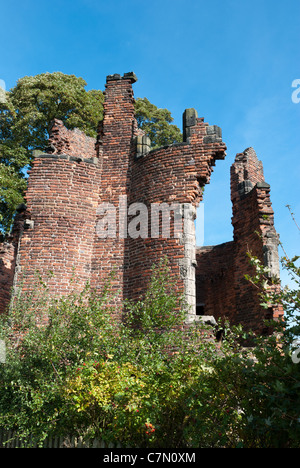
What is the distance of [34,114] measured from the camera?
21.8 m

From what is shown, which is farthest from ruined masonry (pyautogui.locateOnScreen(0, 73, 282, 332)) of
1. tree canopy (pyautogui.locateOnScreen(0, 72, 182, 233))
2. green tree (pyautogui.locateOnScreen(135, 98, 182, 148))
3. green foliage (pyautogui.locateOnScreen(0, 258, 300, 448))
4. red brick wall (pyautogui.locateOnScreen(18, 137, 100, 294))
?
green tree (pyautogui.locateOnScreen(135, 98, 182, 148))

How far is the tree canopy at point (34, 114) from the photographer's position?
69.2 ft

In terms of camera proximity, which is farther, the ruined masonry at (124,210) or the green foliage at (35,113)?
the green foliage at (35,113)

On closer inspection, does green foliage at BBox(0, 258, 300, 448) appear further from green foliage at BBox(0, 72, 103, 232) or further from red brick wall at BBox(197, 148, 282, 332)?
green foliage at BBox(0, 72, 103, 232)

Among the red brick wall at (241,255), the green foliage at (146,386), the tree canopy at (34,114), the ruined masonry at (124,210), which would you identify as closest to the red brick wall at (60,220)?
the ruined masonry at (124,210)

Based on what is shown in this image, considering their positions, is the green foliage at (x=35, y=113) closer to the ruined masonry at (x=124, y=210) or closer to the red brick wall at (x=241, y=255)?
the ruined masonry at (x=124, y=210)

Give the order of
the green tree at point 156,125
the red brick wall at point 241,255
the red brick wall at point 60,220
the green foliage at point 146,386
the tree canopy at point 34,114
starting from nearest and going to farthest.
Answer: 1. the green foliage at point 146,386
2. the red brick wall at point 60,220
3. the red brick wall at point 241,255
4. the tree canopy at point 34,114
5. the green tree at point 156,125

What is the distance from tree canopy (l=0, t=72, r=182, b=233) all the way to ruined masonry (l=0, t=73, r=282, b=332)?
9293mm

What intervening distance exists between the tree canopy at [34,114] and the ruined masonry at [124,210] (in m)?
9.29

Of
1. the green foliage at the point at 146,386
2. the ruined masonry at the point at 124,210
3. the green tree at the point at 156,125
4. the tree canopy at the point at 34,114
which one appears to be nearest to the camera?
the green foliage at the point at 146,386

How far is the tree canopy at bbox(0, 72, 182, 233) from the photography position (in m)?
21.1

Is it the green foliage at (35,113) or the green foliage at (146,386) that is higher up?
the green foliage at (35,113)

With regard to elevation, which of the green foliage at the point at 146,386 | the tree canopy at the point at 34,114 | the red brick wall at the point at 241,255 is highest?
the tree canopy at the point at 34,114
